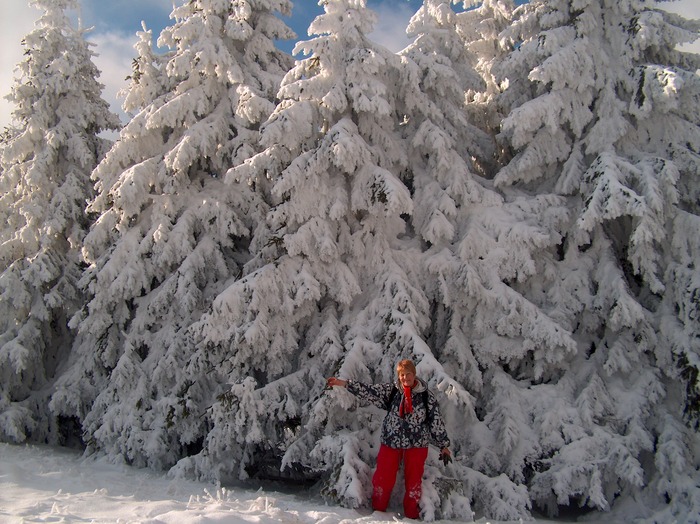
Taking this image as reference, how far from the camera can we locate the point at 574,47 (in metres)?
9.33

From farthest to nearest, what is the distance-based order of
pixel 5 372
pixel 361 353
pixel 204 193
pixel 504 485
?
pixel 5 372 → pixel 204 193 → pixel 361 353 → pixel 504 485

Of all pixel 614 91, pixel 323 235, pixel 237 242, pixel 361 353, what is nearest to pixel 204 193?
pixel 237 242

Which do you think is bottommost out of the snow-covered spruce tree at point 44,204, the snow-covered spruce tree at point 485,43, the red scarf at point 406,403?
the red scarf at point 406,403

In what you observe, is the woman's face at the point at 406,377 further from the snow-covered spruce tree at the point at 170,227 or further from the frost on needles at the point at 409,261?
the snow-covered spruce tree at the point at 170,227

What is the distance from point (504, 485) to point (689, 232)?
206 inches

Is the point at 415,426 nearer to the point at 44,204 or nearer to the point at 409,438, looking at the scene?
the point at 409,438

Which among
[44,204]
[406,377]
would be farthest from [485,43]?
[44,204]

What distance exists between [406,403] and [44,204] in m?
12.2

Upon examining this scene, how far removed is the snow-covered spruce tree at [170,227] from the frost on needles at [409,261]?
6cm

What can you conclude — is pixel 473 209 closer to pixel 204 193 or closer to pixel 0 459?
pixel 204 193

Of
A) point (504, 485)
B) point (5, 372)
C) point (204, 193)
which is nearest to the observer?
point (504, 485)

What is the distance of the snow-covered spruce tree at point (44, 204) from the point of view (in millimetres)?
12867

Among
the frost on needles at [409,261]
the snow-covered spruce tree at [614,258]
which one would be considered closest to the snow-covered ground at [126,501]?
the frost on needles at [409,261]

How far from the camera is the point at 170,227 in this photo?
10.5 metres
